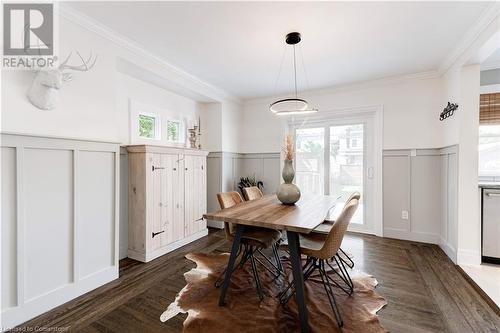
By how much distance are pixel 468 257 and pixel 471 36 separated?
2464mm

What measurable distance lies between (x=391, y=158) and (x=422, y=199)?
2.48ft

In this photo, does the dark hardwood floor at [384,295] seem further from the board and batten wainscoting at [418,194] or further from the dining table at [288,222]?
the dining table at [288,222]

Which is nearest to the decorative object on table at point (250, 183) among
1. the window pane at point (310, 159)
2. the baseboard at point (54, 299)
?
the window pane at point (310, 159)

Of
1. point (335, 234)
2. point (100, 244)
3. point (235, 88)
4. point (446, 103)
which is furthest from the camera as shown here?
point (235, 88)

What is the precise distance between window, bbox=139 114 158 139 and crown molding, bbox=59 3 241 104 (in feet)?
2.22

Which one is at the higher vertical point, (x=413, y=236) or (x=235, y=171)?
(x=235, y=171)

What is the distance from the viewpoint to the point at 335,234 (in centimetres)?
163

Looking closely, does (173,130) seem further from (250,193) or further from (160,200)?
(250,193)

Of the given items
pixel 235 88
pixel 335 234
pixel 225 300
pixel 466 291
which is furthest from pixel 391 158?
pixel 225 300

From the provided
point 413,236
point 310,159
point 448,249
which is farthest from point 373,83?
point 448,249

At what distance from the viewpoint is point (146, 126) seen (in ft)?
10.8

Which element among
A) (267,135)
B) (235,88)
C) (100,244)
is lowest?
(100,244)

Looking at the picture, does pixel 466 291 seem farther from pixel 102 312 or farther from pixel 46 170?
pixel 46 170

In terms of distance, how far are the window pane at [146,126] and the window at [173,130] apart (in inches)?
11.4
